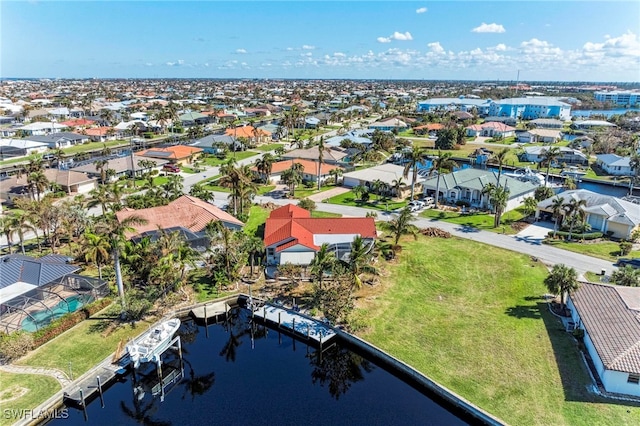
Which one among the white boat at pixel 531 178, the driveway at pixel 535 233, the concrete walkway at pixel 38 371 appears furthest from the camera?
the white boat at pixel 531 178

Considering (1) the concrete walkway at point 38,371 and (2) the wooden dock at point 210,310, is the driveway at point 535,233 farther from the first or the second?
(1) the concrete walkway at point 38,371

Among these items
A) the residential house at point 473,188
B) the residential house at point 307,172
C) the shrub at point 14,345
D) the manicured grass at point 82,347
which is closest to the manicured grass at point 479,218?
the residential house at point 473,188

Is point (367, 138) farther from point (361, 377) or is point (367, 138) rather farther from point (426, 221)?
point (361, 377)

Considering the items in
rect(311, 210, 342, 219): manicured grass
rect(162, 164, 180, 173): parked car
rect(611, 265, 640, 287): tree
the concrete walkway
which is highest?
rect(162, 164, 180, 173): parked car

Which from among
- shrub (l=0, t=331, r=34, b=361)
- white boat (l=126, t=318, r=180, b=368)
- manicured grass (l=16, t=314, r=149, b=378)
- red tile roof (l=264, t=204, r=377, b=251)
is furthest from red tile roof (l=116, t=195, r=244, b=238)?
shrub (l=0, t=331, r=34, b=361)

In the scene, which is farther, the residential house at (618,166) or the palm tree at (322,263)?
the residential house at (618,166)

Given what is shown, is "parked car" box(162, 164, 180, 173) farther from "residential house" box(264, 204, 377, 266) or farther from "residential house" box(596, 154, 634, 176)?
"residential house" box(596, 154, 634, 176)
